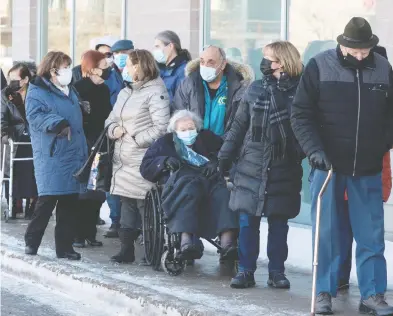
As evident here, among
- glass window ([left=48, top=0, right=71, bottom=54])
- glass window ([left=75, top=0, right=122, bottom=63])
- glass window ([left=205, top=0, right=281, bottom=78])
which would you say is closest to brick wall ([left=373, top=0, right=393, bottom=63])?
glass window ([left=205, top=0, right=281, bottom=78])

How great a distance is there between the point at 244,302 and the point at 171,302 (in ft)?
1.75

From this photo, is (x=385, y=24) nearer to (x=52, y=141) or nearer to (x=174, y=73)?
(x=174, y=73)

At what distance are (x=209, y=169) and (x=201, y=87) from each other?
2.53 ft

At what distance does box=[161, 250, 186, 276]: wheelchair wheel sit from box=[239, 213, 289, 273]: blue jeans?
2.37ft

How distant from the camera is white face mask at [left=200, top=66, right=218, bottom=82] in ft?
32.2

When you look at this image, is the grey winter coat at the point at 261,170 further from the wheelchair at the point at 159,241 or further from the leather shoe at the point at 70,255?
the leather shoe at the point at 70,255

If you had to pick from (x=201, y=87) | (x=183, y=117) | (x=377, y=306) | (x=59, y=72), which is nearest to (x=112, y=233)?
(x=59, y=72)

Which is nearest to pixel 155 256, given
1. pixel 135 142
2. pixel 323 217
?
pixel 135 142

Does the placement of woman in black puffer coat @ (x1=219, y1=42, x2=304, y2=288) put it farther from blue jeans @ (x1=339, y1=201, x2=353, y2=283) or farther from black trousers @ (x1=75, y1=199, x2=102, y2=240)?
black trousers @ (x1=75, y1=199, x2=102, y2=240)

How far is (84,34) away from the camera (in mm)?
16562

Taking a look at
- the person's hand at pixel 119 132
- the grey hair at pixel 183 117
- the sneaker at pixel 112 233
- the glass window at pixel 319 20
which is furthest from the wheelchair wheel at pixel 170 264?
the glass window at pixel 319 20

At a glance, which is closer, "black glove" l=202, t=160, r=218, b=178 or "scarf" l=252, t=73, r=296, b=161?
"scarf" l=252, t=73, r=296, b=161

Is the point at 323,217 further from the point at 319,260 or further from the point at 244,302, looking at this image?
the point at 244,302

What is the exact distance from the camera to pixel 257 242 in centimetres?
919
